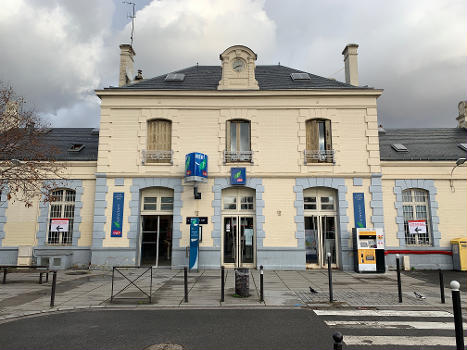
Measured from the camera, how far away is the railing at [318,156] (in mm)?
14352

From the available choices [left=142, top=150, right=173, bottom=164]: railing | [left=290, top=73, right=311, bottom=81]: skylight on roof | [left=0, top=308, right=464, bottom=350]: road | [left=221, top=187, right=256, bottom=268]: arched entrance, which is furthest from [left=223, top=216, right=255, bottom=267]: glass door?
[left=290, top=73, right=311, bottom=81]: skylight on roof

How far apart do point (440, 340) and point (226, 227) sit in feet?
31.0

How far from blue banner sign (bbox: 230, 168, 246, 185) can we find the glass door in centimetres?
158

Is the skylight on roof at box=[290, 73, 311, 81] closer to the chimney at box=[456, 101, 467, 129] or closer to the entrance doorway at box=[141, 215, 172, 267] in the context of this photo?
the entrance doorway at box=[141, 215, 172, 267]

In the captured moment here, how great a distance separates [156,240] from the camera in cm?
1410

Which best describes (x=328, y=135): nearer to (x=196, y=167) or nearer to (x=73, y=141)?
(x=196, y=167)

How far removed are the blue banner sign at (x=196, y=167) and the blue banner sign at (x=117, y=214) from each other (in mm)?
3162

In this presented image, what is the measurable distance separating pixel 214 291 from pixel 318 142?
27.8 feet

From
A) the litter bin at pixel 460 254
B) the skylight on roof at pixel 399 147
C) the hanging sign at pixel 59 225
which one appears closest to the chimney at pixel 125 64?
the hanging sign at pixel 59 225

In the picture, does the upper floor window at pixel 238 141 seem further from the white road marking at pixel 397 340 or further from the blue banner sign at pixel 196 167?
the white road marking at pixel 397 340

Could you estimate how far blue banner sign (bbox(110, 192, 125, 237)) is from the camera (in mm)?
13805

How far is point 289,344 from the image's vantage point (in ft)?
17.4

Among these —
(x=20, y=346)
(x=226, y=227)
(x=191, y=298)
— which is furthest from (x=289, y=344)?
(x=226, y=227)

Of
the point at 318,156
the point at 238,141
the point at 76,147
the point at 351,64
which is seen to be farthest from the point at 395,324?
the point at 76,147
